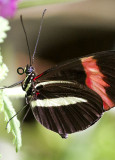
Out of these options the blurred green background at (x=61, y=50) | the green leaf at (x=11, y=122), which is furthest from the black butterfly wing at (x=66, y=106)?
the blurred green background at (x=61, y=50)

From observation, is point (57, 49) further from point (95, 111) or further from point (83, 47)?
point (95, 111)

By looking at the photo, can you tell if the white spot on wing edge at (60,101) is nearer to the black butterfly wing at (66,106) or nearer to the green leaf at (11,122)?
the black butterfly wing at (66,106)

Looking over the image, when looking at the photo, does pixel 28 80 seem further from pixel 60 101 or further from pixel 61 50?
pixel 61 50

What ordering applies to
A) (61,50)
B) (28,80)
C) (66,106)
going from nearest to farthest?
(28,80), (66,106), (61,50)

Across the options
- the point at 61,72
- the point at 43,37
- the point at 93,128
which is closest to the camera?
the point at 61,72

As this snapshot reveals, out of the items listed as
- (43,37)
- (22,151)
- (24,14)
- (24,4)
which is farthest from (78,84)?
(43,37)

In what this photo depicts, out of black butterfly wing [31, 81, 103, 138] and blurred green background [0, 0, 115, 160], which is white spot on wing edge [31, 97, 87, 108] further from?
blurred green background [0, 0, 115, 160]

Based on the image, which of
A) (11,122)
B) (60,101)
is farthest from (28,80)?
(11,122)
